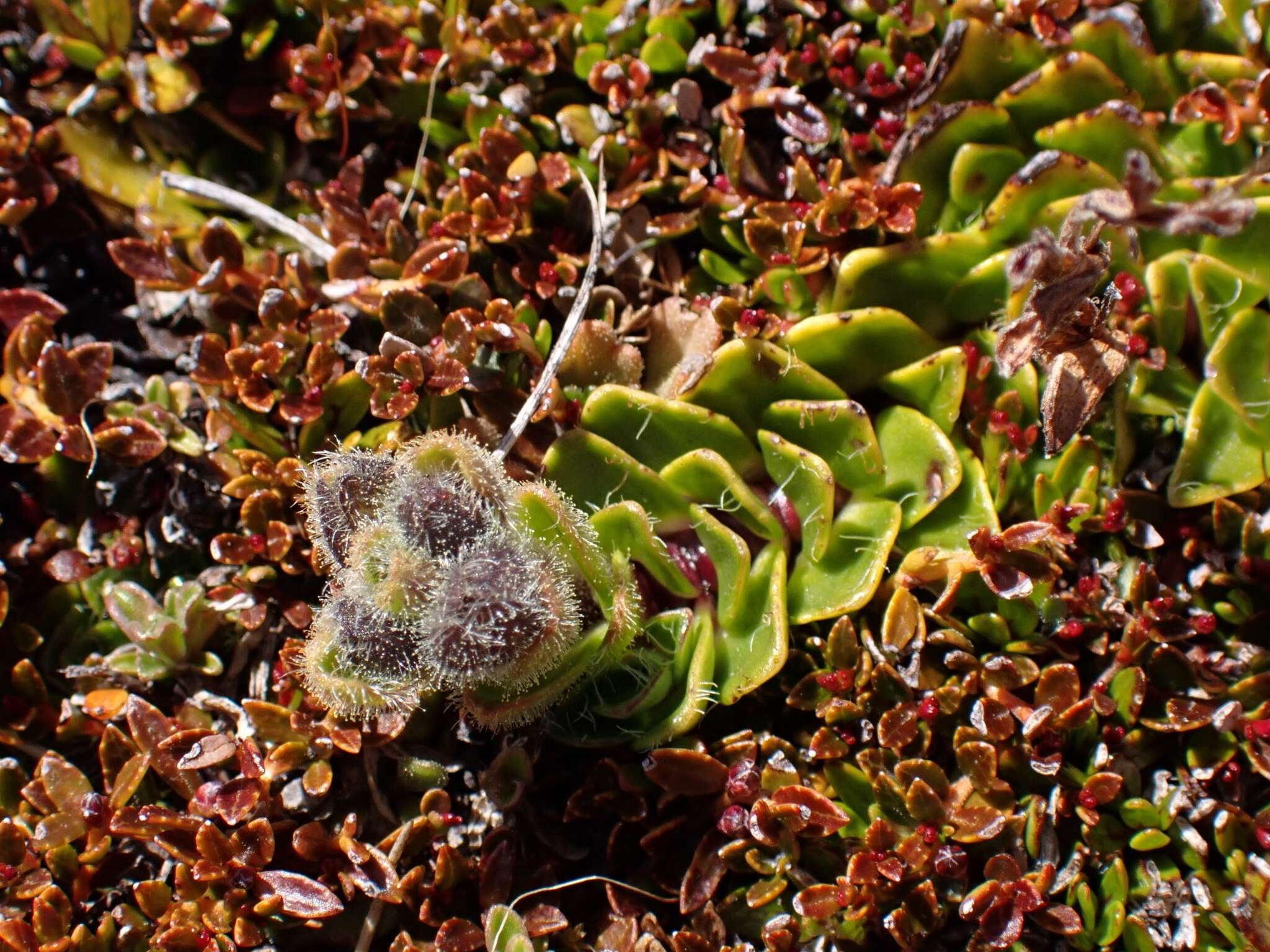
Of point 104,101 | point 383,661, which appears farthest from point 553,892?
point 104,101

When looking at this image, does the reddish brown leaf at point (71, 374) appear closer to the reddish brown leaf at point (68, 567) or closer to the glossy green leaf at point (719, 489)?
the reddish brown leaf at point (68, 567)

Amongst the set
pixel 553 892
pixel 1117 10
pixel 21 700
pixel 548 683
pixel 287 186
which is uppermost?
pixel 1117 10

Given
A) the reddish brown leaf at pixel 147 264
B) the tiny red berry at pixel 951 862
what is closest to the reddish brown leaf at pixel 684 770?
A: the tiny red berry at pixel 951 862

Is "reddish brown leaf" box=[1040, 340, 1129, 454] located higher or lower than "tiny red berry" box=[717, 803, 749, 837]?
higher

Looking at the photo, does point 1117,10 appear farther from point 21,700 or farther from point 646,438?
point 21,700

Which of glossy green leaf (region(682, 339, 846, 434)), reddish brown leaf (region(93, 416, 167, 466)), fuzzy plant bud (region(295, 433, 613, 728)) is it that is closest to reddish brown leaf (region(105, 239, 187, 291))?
reddish brown leaf (region(93, 416, 167, 466))

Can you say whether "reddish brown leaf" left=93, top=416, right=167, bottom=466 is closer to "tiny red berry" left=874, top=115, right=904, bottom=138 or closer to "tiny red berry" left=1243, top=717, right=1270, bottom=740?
"tiny red berry" left=874, top=115, right=904, bottom=138

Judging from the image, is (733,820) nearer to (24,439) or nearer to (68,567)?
(68,567)
